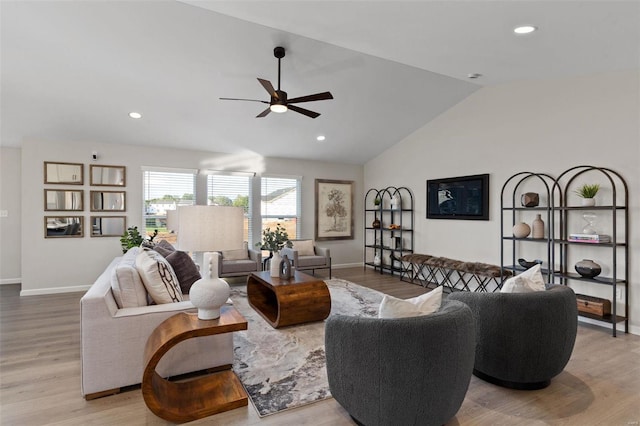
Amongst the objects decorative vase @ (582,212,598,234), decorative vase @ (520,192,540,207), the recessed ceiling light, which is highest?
the recessed ceiling light

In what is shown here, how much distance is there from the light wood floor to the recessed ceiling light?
2843 millimetres

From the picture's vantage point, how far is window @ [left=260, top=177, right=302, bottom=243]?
6.94 m

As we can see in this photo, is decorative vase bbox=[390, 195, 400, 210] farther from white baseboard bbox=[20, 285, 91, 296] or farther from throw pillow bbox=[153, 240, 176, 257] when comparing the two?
white baseboard bbox=[20, 285, 91, 296]

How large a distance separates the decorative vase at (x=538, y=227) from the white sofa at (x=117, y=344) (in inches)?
165

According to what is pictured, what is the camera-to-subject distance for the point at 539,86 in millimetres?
4410

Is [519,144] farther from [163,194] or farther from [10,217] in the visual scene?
[10,217]

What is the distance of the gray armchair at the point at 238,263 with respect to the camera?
18.4 ft

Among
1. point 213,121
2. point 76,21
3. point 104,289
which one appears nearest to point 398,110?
point 213,121

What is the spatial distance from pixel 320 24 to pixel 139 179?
4.54m

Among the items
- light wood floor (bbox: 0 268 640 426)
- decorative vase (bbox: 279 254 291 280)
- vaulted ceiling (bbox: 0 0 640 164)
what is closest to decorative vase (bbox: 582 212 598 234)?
light wood floor (bbox: 0 268 640 426)

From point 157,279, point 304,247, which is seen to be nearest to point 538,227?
point 304,247

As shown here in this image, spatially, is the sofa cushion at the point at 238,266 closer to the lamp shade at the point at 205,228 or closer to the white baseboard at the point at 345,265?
the white baseboard at the point at 345,265

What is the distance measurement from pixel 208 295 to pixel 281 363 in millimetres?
1084

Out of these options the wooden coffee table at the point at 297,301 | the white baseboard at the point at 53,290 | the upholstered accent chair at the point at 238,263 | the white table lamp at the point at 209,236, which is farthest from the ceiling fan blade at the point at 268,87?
the white baseboard at the point at 53,290
